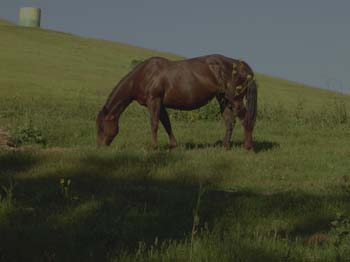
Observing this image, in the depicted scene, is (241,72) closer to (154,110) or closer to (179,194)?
(154,110)

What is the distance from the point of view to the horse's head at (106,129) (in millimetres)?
13430

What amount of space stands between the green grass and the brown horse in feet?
2.66

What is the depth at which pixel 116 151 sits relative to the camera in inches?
437

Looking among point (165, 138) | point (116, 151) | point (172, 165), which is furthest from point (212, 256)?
point (165, 138)

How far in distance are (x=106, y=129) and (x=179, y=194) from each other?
19.3 feet

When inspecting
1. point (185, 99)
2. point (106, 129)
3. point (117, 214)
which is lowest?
point (117, 214)

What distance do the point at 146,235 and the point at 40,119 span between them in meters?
12.4

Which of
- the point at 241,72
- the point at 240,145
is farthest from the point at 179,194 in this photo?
the point at 240,145

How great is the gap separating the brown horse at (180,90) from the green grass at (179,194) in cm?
81

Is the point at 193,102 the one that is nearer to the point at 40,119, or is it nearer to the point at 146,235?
the point at 40,119

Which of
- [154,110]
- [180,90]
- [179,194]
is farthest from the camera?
[180,90]

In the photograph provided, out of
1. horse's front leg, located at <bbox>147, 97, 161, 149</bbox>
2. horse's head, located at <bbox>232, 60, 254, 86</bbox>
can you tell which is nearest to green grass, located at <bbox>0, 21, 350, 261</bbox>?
horse's front leg, located at <bbox>147, 97, 161, 149</bbox>

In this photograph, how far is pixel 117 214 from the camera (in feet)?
21.7

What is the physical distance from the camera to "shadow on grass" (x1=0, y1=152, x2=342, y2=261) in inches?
205
